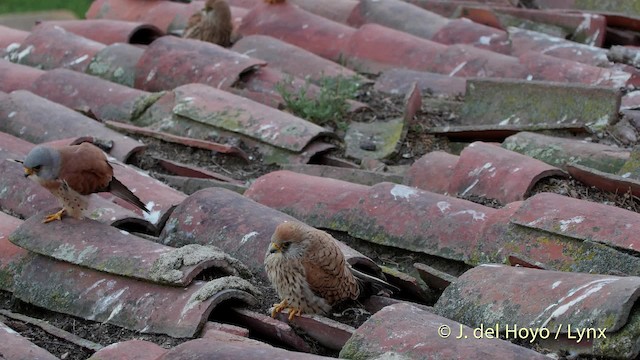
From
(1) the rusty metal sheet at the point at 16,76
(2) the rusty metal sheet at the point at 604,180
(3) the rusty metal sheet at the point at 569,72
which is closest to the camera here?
(2) the rusty metal sheet at the point at 604,180

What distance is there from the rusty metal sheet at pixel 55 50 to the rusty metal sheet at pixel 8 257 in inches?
96.7

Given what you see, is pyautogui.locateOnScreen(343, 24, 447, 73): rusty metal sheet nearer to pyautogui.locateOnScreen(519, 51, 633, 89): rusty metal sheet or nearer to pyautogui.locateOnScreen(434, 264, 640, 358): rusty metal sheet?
pyautogui.locateOnScreen(519, 51, 633, 89): rusty metal sheet

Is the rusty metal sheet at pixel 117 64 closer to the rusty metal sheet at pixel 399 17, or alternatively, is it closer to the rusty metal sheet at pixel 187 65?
the rusty metal sheet at pixel 187 65

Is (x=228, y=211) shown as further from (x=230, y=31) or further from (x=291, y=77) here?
(x=230, y=31)

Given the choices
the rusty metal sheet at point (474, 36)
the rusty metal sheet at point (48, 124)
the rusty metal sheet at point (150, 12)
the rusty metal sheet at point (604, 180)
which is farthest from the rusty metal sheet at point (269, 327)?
the rusty metal sheet at point (150, 12)

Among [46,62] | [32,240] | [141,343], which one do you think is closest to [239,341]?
[141,343]

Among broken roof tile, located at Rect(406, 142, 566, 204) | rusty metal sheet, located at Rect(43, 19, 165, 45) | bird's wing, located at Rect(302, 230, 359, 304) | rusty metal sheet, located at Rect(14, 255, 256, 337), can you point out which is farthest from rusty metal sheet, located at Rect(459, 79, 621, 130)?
rusty metal sheet, located at Rect(43, 19, 165, 45)

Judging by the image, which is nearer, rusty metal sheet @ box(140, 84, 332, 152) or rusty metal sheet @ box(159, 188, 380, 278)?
rusty metal sheet @ box(159, 188, 380, 278)

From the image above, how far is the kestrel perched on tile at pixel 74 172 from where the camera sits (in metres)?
4.48

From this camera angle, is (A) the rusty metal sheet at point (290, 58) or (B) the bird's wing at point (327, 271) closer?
(B) the bird's wing at point (327, 271)

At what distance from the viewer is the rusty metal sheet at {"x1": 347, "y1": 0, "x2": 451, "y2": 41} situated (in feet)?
23.7

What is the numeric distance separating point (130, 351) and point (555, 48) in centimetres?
410

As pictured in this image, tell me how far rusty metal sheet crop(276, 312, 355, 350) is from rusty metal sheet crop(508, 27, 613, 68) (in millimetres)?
3287

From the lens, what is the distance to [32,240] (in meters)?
4.07
